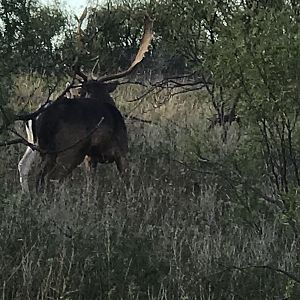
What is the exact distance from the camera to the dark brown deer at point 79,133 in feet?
27.1

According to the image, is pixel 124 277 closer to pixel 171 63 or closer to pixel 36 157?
pixel 36 157

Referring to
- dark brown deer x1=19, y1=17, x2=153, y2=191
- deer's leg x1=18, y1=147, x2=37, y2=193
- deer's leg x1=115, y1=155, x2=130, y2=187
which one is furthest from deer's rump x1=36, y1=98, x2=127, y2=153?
deer's leg x1=18, y1=147, x2=37, y2=193

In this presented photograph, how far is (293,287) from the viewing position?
191 inches

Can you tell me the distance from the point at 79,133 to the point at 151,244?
112 inches

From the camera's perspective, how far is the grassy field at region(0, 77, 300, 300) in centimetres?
512

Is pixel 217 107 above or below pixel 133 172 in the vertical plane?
above

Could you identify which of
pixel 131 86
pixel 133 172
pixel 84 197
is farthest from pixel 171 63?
pixel 84 197

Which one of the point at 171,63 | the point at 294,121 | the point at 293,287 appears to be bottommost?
the point at 293,287

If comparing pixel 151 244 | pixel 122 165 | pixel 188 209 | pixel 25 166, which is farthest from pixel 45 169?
pixel 151 244

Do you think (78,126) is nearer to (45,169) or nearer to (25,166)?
(45,169)

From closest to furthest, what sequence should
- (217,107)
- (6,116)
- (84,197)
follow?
(6,116), (84,197), (217,107)

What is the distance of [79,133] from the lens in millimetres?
8453

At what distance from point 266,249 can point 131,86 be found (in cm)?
1246

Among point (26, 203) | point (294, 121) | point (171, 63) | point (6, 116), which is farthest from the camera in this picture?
point (171, 63)
